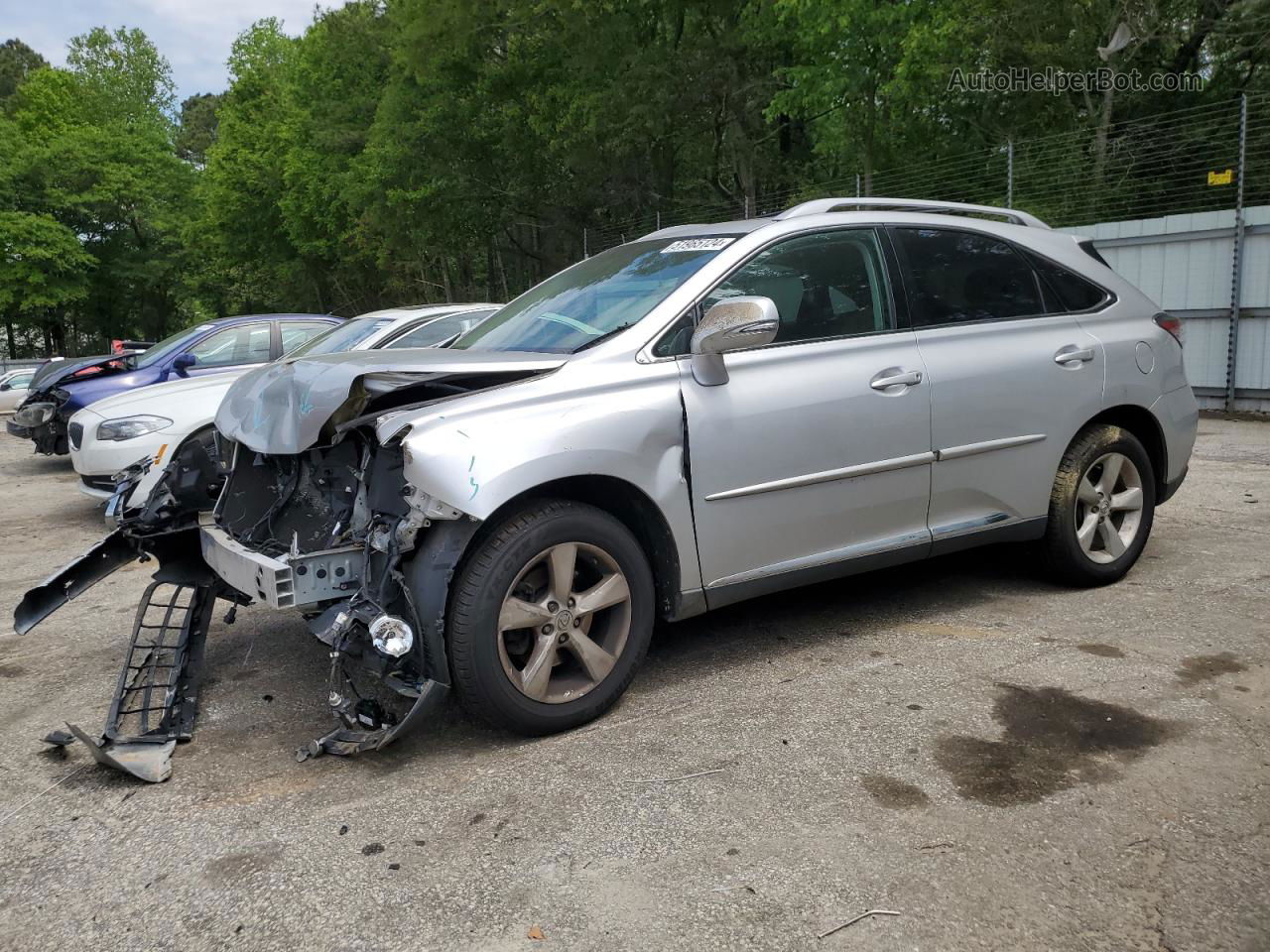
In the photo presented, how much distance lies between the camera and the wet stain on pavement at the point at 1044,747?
3064mm

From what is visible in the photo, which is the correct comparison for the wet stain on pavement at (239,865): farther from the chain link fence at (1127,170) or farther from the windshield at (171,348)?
the chain link fence at (1127,170)

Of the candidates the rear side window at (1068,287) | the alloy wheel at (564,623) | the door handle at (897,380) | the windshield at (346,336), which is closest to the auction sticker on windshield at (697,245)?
the door handle at (897,380)

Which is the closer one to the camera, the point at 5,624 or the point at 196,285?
the point at 5,624

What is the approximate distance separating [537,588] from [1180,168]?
474 inches

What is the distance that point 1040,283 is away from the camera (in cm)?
483

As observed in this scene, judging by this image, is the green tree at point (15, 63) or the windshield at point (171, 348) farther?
the green tree at point (15, 63)

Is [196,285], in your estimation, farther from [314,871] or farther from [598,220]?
[314,871]

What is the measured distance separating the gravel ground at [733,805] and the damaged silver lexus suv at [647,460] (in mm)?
241

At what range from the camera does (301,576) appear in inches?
134

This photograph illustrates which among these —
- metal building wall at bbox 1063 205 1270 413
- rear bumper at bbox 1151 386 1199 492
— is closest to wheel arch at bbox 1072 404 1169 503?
rear bumper at bbox 1151 386 1199 492

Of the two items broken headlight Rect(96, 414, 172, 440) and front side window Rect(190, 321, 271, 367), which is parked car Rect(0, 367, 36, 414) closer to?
front side window Rect(190, 321, 271, 367)

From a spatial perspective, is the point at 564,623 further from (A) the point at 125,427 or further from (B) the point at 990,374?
(A) the point at 125,427

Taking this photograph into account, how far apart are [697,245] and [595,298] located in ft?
1.54

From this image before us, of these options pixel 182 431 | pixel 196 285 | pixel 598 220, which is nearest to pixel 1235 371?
pixel 182 431
